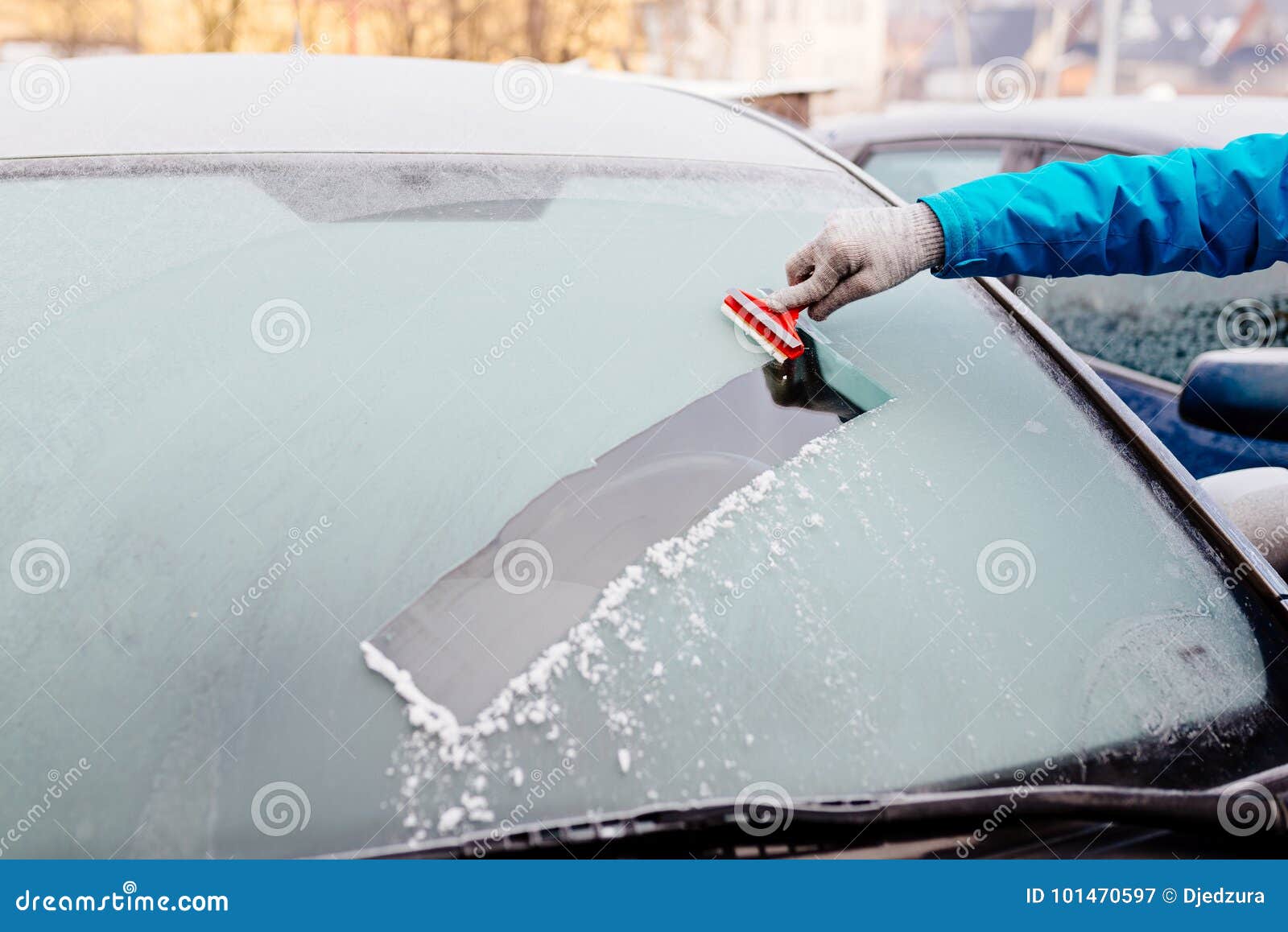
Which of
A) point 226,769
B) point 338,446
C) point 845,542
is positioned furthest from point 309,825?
point 845,542

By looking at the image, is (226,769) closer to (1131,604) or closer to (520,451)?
(520,451)

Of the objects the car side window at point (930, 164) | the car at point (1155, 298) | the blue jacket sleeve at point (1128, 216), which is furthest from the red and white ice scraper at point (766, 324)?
the car side window at point (930, 164)

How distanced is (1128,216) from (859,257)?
19.7 inches

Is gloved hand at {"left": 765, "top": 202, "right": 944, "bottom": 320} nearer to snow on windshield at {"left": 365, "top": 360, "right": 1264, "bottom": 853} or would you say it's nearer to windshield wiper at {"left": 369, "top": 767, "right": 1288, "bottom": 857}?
snow on windshield at {"left": 365, "top": 360, "right": 1264, "bottom": 853}

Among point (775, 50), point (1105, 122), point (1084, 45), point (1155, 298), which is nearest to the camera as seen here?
point (1155, 298)

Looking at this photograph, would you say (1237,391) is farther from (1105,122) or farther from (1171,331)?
(1105,122)

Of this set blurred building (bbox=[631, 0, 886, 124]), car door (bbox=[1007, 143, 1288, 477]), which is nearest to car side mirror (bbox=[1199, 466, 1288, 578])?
car door (bbox=[1007, 143, 1288, 477])

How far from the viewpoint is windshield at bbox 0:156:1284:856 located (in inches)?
36.5

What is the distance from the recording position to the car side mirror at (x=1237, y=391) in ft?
5.98

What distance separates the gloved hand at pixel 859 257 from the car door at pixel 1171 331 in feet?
5.08

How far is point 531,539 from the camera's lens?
1082 mm

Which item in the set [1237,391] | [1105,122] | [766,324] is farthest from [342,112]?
[1105,122]

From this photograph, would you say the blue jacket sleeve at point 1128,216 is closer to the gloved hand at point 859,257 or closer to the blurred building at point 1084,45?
the gloved hand at point 859,257

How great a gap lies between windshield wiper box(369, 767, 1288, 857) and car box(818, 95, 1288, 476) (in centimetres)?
172
